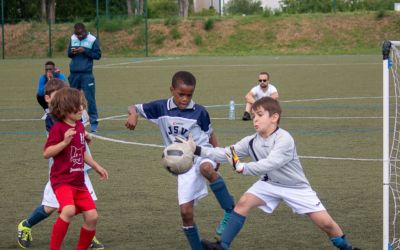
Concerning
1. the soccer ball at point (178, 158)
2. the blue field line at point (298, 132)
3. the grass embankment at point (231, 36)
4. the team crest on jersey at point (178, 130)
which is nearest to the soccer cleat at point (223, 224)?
the team crest on jersey at point (178, 130)

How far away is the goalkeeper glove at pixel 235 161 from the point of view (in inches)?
279

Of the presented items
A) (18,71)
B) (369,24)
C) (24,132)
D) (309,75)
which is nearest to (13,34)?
(18,71)

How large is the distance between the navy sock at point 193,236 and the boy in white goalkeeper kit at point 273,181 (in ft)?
0.91

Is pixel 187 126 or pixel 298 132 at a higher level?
pixel 187 126

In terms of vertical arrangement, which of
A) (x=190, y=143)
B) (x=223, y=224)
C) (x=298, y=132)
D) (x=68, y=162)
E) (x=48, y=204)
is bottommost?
(x=298, y=132)

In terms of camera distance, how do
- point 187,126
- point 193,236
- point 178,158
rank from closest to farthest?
point 178,158, point 193,236, point 187,126

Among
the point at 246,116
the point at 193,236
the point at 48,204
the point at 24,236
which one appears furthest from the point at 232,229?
the point at 246,116

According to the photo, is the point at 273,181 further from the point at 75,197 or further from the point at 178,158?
the point at 75,197

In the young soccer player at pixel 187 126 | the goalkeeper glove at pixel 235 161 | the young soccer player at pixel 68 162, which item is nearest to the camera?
the goalkeeper glove at pixel 235 161

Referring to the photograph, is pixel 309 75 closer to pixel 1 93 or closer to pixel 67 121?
pixel 1 93

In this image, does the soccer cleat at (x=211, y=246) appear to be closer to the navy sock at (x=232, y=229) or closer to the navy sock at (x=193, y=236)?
the navy sock at (x=232, y=229)

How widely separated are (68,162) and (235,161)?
1364 mm

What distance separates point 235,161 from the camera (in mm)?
7148

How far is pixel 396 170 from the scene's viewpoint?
11.8 meters
